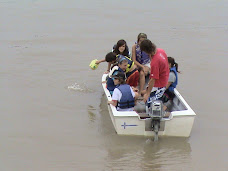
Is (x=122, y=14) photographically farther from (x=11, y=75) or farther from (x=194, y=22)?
(x=11, y=75)

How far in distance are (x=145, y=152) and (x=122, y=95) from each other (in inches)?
36.0

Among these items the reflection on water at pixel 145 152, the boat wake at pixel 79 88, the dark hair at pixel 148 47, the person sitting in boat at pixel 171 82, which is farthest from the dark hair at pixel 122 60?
the boat wake at pixel 79 88

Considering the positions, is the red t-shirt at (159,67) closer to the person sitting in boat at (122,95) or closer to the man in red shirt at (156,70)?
the man in red shirt at (156,70)

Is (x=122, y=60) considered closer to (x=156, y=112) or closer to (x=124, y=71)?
(x=124, y=71)

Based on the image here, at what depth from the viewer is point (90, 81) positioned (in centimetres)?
853

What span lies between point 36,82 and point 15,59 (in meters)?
1.63

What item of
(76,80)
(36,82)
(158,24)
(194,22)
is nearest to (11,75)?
(36,82)

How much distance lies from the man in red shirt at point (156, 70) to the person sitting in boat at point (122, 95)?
282 millimetres

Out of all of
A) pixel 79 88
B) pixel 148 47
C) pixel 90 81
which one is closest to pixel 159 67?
pixel 148 47

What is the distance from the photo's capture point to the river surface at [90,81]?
5.58 metres

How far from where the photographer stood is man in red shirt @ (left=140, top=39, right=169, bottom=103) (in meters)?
5.48

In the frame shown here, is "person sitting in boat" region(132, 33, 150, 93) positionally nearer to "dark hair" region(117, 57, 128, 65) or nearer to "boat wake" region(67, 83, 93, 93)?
"dark hair" region(117, 57, 128, 65)

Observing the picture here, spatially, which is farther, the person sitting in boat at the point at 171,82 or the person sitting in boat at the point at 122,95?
the person sitting in boat at the point at 171,82

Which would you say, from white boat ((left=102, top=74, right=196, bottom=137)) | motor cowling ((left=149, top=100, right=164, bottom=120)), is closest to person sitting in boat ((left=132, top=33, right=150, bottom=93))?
white boat ((left=102, top=74, right=196, bottom=137))
